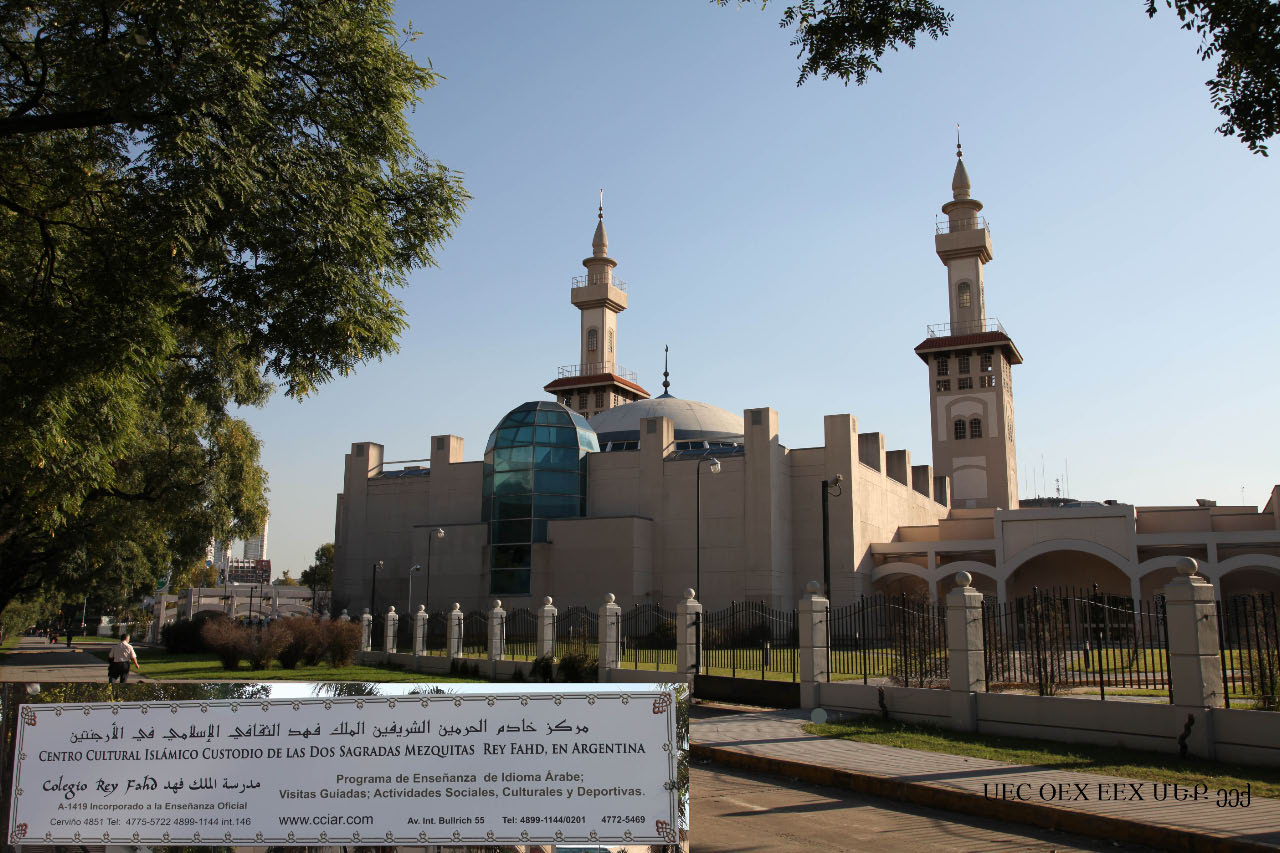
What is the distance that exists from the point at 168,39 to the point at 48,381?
3.56 meters

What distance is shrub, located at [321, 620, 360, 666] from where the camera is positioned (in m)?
29.2

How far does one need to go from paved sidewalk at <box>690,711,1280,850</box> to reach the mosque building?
900 inches

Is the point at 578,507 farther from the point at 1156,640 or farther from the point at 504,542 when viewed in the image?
the point at 1156,640

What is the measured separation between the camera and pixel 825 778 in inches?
411

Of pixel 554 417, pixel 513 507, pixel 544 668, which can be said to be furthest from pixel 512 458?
pixel 544 668

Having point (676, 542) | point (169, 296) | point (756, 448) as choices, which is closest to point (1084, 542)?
point (756, 448)

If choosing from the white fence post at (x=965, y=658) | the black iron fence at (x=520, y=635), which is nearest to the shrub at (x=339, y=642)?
the black iron fence at (x=520, y=635)

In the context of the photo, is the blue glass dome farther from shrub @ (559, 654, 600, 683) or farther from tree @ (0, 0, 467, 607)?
tree @ (0, 0, 467, 607)

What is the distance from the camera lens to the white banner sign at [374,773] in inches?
155

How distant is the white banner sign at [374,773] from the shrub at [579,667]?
55.2 ft

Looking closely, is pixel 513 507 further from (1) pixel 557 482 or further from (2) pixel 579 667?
(2) pixel 579 667

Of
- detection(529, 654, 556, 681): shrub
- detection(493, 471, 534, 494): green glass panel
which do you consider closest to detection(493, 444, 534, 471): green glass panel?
detection(493, 471, 534, 494): green glass panel

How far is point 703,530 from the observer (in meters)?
41.0

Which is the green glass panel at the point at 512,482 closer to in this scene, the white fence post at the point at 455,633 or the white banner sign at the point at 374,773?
the white fence post at the point at 455,633
